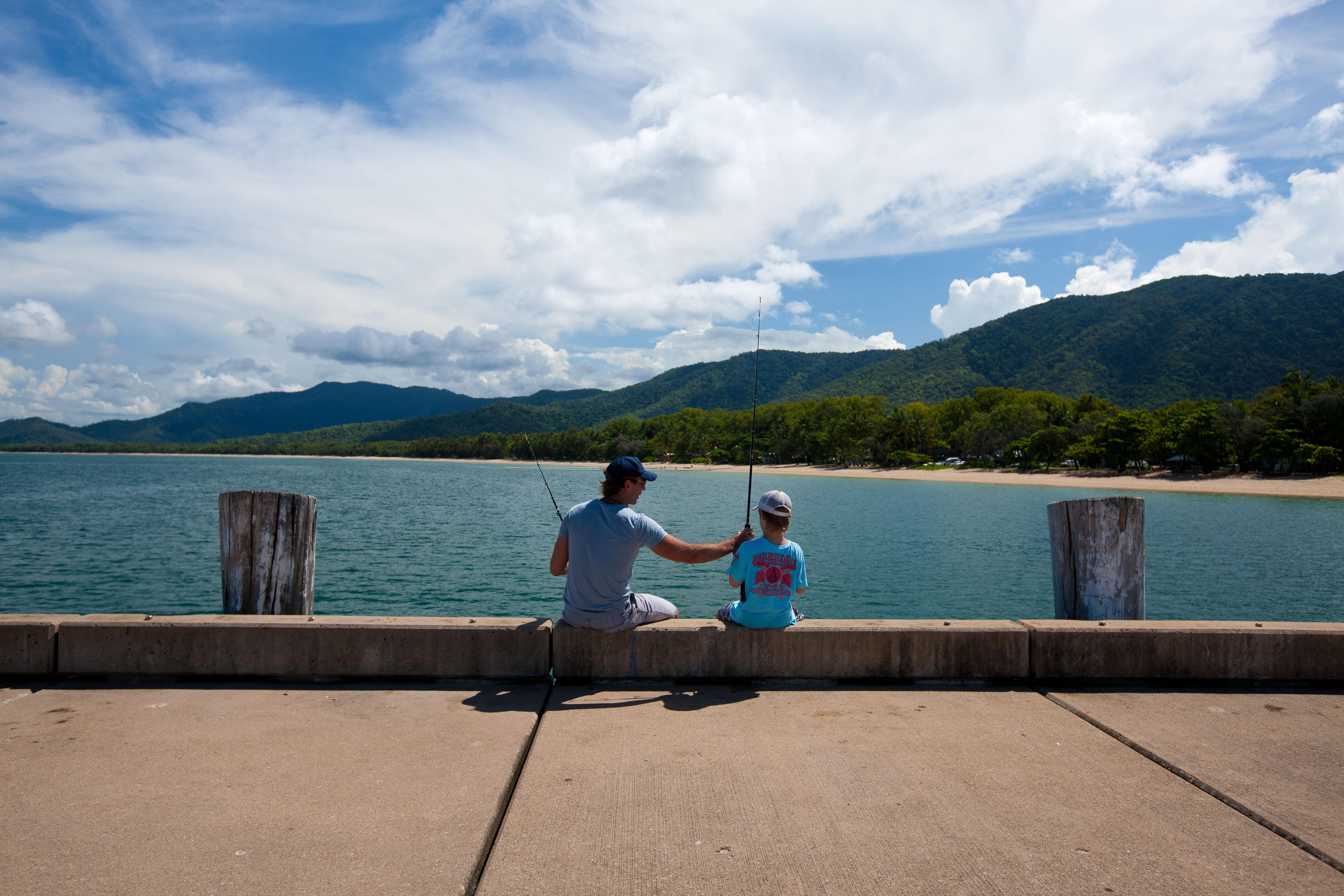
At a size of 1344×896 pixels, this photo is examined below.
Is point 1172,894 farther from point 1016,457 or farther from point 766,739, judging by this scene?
point 1016,457

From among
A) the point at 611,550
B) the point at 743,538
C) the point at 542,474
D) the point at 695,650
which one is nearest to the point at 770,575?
the point at 743,538

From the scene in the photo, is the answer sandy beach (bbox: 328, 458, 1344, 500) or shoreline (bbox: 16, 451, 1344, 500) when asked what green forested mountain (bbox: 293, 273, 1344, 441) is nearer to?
shoreline (bbox: 16, 451, 1344, 500)

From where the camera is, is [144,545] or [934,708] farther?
[144,545]

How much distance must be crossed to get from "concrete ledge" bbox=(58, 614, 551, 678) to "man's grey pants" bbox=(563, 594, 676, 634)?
0.22 meters

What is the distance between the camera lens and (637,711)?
416 cm

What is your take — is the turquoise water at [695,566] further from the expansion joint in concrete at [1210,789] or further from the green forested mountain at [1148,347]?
Answer: the green forested mountain at [1148,347]

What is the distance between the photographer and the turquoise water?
1504 centimetres

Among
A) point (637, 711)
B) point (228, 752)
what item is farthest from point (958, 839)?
point (228, 752)

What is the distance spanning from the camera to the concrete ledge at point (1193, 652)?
4641 millimetres

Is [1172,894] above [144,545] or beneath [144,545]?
above

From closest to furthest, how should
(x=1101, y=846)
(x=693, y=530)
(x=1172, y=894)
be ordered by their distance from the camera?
(x=1172, y=894), (x=1101, y=846), (x=693, y=530)

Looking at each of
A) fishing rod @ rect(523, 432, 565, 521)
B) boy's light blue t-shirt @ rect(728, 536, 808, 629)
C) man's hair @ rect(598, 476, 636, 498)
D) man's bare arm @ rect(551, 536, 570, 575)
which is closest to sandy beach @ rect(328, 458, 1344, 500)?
fishing rod @ rect(523, 432, 565, 521)

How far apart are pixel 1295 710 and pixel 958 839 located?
2.85 meters

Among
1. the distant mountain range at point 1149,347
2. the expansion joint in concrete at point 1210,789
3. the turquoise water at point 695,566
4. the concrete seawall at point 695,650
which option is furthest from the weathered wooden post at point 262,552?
the distant mountain range at point 1149,347
